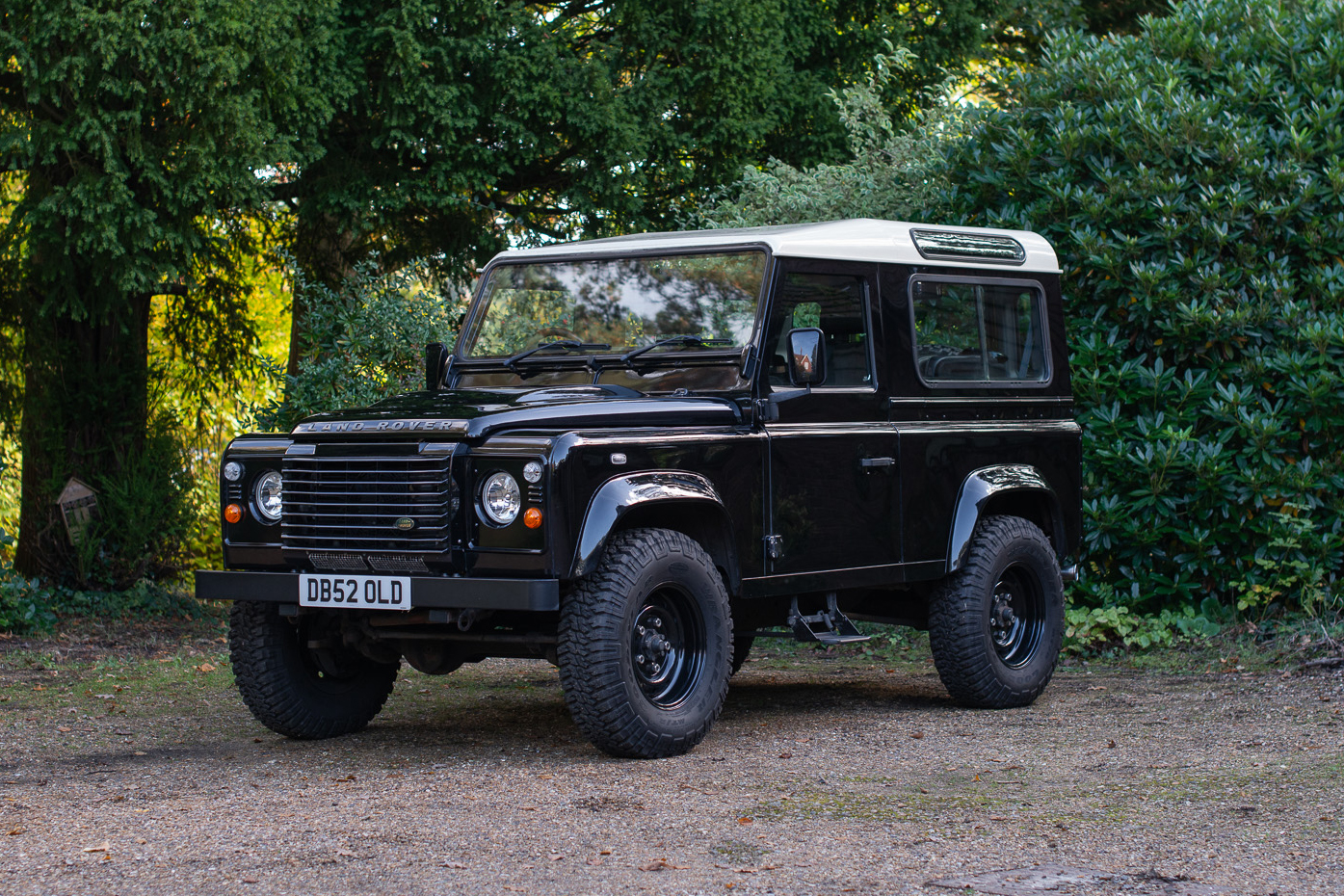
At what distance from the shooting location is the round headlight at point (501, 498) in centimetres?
607

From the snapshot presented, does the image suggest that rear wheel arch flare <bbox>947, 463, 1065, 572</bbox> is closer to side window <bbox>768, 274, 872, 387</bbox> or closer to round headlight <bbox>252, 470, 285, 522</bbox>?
side window <bbox>768, 274, 872, 387</bbox>

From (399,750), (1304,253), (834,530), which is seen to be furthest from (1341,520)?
(399,750)

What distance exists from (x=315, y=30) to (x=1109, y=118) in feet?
18.9

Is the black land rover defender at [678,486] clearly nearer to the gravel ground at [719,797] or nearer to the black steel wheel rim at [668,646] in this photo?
the black steel wheel rim at [668,646]

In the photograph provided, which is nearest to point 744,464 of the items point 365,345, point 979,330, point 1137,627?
point 979,330

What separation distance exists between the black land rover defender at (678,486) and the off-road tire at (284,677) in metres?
0.01

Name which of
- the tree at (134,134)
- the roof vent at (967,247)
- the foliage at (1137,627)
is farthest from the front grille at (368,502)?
the foliage at (1137,627)

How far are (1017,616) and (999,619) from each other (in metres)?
0.21

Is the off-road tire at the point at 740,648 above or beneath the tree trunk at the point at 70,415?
beneath

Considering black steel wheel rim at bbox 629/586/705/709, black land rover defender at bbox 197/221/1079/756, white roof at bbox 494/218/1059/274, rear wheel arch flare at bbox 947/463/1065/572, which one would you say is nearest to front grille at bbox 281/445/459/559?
black land rover defender at bbox 197/221/1079/756

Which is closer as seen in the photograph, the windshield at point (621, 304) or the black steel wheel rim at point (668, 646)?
the black steel wheel rim at point (668, 646)

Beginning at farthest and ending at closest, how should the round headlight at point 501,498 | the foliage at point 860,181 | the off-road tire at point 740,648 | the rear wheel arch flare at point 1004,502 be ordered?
1. the foliage at point 860,181
2. the off-road tire at point 740,648
3. the rear wheel arch flare at point 1004,502
4. the round headlight at point 501,498

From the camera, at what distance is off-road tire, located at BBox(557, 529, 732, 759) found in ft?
20.2

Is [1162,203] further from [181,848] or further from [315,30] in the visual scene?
[181,848]
